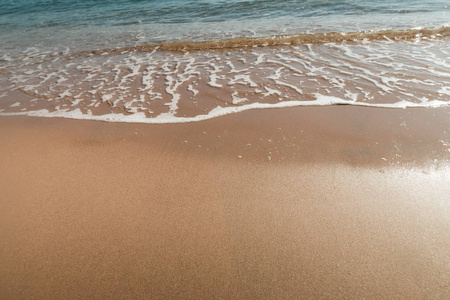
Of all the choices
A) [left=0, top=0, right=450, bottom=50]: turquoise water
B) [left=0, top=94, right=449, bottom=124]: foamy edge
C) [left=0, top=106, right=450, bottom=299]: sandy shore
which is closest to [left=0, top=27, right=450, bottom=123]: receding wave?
[left=0, top=94, right=449, bottom=124]: foamy edge

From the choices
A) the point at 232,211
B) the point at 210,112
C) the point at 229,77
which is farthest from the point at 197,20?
the point at 232,211

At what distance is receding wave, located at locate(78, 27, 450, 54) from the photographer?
7242 millimetres

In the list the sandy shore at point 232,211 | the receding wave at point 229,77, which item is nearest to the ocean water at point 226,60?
the receding wave at point 229,77

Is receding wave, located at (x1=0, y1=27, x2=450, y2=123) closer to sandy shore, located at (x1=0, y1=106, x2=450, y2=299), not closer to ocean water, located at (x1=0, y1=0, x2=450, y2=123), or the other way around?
ocean water, located at (x1=0, y1=0, x2=450, y2=123)

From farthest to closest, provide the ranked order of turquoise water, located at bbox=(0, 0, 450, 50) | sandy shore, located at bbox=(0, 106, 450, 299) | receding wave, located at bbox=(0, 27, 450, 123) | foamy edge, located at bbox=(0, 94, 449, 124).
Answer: turquoise water, located at bbox=(0, 0, 450, 50), receding wave, located at bbox=(0, 27, 450, 123), foamy edge, located at bbox=(0, 94, 449, 124), sandy shore, located at bbox=(0, 106, 450, 299)

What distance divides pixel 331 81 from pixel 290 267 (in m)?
3.75

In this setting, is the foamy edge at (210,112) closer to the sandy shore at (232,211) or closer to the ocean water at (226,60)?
the ocean water at (226,60)

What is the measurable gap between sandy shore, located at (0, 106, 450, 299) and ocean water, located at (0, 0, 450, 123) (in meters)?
0.77

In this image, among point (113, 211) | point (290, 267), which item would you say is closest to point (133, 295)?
point (113, 211)

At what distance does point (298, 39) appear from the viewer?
7.38 metres

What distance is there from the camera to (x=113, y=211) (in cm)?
230

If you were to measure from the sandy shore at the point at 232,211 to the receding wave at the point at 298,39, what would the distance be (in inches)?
181

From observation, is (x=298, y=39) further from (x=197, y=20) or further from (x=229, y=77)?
(x=197, y=20)

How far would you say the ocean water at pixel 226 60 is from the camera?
13.5ft
